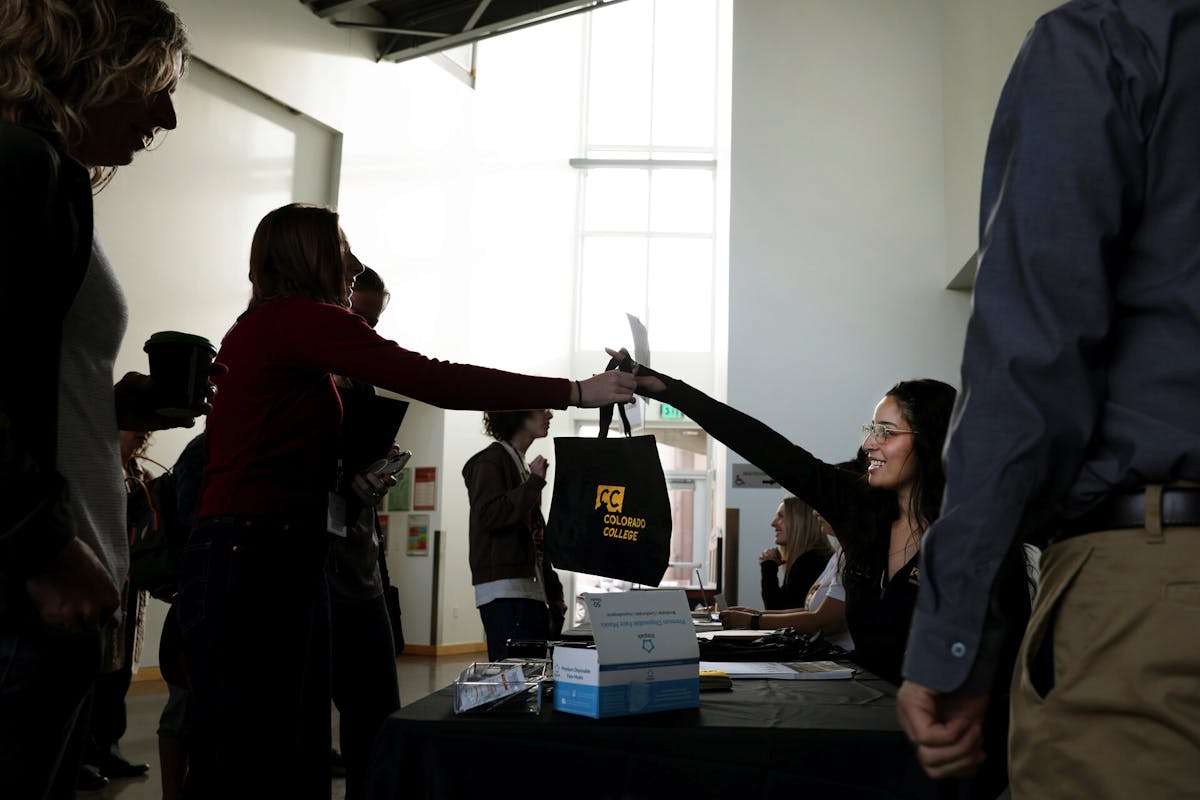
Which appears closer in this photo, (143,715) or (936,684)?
(936,684)

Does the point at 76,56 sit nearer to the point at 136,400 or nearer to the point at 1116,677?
the point at 136,400

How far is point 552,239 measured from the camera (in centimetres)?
1151

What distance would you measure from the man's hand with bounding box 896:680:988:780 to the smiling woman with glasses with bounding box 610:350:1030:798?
1245 mm

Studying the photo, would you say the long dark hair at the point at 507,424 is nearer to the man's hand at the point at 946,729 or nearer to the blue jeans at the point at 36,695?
the blue jeans at the point at 36,695

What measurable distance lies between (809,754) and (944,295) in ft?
16.8

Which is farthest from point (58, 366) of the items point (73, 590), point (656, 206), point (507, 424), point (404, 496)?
point (656, 206)

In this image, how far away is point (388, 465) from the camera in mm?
1926

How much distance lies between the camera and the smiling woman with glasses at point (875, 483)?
2.03 metres

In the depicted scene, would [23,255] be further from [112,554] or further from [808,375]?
[808,375]

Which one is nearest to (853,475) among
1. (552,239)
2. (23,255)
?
(23,255)

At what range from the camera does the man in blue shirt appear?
72 centimetres

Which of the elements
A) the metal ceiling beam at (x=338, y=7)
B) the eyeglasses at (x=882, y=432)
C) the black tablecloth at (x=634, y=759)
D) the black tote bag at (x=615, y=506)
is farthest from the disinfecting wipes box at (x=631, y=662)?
the metal ceiling beam at (x=338, y=7)

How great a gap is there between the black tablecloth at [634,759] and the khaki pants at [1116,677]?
0.46 metres

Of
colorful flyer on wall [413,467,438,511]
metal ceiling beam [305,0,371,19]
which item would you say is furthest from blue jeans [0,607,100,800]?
colorful flyer on wall [413,467,438,511]
